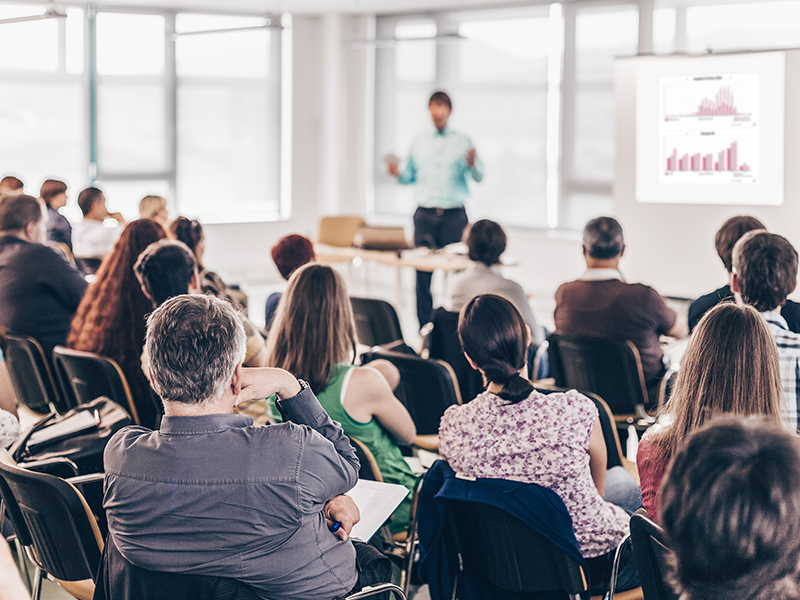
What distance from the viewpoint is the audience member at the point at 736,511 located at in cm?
104

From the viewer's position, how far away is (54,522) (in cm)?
217

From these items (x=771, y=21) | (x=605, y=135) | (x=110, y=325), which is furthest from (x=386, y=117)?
(x=110, y=325)

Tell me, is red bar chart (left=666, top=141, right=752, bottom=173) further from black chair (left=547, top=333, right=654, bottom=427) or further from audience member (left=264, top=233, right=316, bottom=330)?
audience member (left=264, top=233, right=316, bottom=330)

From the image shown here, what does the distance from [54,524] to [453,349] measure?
2.18m

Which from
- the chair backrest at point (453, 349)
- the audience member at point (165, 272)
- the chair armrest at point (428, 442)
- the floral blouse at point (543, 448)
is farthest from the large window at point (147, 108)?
the floral blouse at point (543, 448)

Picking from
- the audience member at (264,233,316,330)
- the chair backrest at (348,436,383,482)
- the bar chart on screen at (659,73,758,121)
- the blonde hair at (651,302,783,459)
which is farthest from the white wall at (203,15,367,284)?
the blonde hair at (651,302,783,459)

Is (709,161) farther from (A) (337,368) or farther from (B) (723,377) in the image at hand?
(B) (723,377)

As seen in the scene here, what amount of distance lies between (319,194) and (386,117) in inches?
47.6

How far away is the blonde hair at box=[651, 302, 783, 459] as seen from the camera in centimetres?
193

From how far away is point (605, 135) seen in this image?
8203 mm

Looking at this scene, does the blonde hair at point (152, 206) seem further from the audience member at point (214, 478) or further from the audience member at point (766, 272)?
the audience member at point (214, 478)

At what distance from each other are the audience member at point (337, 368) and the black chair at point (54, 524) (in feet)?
2.51

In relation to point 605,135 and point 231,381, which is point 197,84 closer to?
point 605,135

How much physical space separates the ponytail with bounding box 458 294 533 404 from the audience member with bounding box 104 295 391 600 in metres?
0.66
